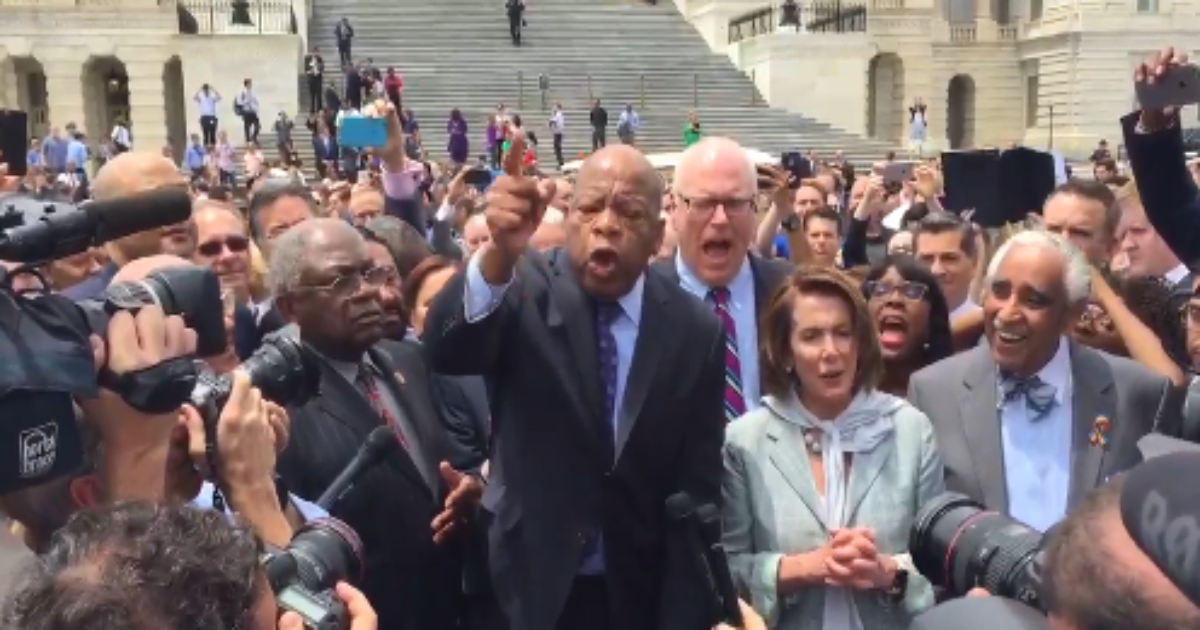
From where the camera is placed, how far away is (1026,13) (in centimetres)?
4928

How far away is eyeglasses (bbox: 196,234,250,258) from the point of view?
5.09m

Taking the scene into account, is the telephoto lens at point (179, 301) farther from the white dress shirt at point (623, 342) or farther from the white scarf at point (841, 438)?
the white scarf at point (841, 438)

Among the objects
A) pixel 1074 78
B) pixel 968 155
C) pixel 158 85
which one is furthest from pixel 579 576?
pixel 1074 78

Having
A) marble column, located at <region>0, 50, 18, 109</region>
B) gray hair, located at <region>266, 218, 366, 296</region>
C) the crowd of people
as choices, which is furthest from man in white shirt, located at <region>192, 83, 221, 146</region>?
gray hair, located at <region>266, 218, 366, 296</region>

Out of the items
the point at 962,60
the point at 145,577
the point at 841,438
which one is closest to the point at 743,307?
the point at 841,438

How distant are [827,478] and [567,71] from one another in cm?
3199

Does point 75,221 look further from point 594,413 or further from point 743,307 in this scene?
point 743,307

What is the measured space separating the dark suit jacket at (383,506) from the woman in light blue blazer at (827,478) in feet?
2.93

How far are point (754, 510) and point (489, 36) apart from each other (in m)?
34.3

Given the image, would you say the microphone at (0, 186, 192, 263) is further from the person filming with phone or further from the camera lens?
the person filming with phone

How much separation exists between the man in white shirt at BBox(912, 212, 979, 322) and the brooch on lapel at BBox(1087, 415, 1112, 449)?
73.5 inches

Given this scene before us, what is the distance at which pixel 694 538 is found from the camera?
10.5 ft

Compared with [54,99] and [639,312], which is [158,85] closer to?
[54,99]

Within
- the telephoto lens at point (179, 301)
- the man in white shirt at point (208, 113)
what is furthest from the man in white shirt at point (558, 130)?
the telephoto lens at point (179, 301)
